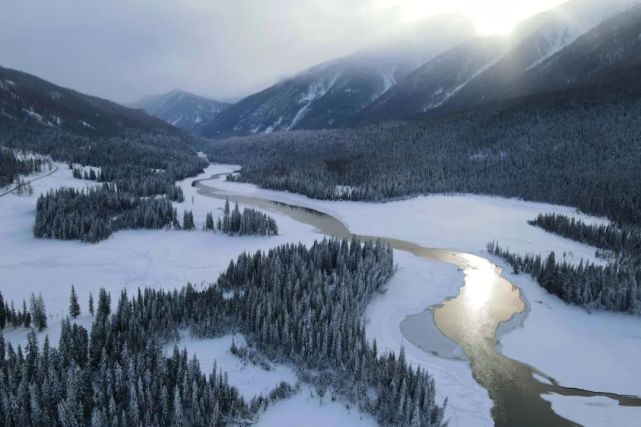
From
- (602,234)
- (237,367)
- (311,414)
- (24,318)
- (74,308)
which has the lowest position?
(311,414)

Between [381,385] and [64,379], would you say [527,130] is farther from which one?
[64,379]

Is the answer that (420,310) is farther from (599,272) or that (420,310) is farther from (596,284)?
(599,272)

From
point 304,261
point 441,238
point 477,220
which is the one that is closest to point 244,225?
point 304,261

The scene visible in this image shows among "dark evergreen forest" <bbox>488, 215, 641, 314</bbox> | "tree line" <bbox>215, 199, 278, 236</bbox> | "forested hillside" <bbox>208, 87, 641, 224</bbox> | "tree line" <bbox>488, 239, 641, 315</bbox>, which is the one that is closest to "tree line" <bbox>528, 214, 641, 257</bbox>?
"dark evergreen forest" <bbox>488, 215, 641, 314</bbox>

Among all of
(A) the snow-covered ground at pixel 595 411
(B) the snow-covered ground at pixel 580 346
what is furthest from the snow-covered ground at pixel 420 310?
(B) the snow-covered ground at pixel 580 346

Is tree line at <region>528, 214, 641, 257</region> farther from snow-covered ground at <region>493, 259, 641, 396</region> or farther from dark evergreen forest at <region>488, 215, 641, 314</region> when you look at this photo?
snow-covered ground at <region>493, 259, 641, 396</region>

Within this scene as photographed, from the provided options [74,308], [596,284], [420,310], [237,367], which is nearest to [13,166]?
[74,308]

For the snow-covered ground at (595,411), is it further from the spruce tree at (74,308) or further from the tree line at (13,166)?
the tree line at (13,166)

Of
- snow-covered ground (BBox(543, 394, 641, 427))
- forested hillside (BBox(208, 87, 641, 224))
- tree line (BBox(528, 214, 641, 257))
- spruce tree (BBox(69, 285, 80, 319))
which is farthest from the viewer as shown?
forested hillside (BBox(208, 87, 641, 224))
